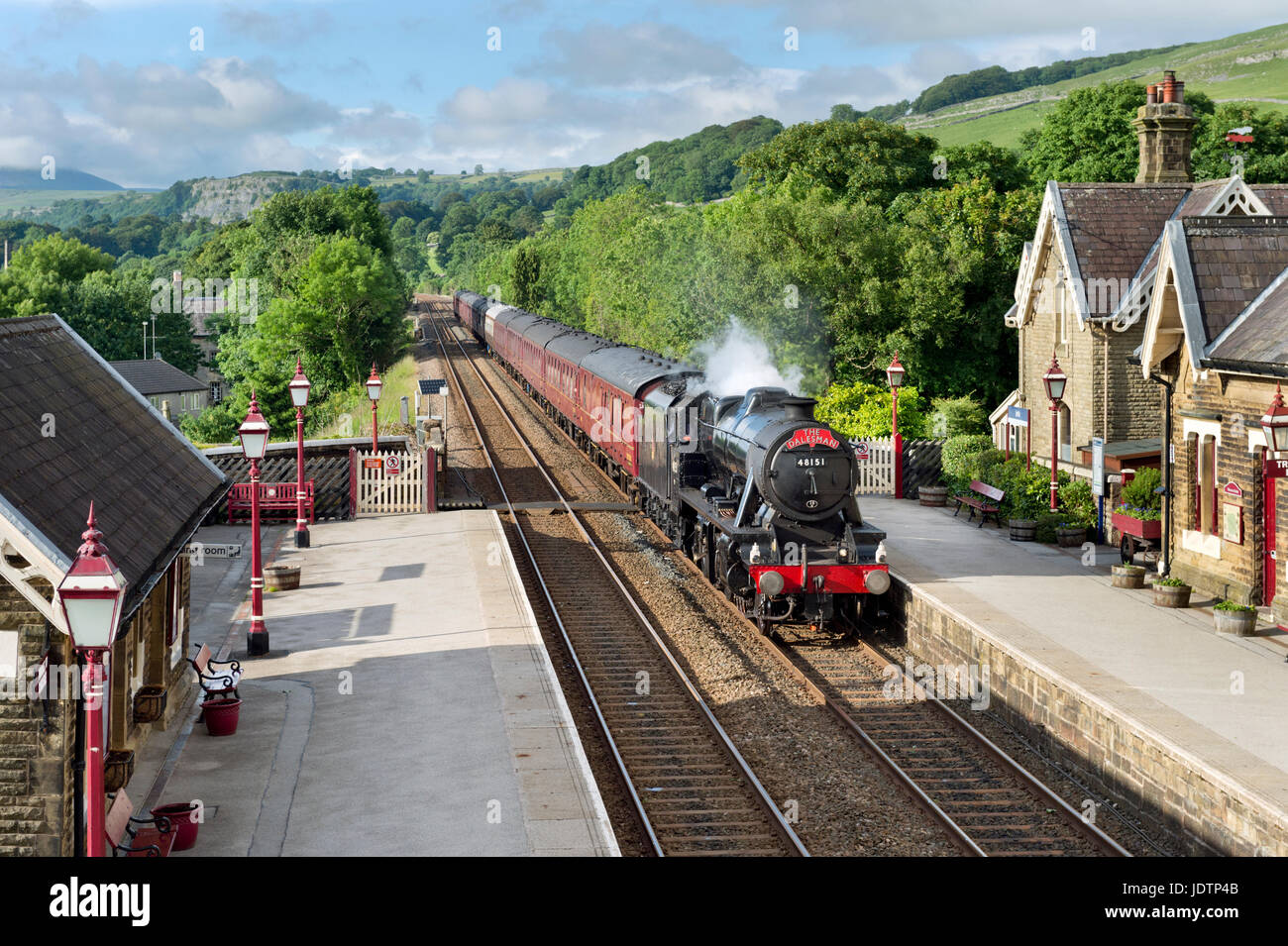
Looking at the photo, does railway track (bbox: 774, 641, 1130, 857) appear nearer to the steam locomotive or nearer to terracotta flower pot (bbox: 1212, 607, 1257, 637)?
the steam locomotive

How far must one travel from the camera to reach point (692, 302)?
1645 inches

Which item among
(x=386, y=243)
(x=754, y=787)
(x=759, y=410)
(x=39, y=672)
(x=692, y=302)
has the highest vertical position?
(x=386, y=243)

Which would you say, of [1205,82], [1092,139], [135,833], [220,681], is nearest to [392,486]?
[220,681]

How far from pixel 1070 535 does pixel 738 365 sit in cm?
817

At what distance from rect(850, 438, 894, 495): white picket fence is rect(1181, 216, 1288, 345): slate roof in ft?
40.9

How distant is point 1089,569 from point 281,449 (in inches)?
722

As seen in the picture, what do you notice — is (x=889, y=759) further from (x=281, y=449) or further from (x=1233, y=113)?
(x=1233, y=113)

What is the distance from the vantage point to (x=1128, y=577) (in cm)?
2088

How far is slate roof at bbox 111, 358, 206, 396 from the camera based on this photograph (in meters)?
68.4

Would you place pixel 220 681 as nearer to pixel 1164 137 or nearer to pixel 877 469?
pixel 877 469

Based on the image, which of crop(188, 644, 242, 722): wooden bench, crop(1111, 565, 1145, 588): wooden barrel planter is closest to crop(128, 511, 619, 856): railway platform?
crop(188, 644, 242, 722): wooden bench

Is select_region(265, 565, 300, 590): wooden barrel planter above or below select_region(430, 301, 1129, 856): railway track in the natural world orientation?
above

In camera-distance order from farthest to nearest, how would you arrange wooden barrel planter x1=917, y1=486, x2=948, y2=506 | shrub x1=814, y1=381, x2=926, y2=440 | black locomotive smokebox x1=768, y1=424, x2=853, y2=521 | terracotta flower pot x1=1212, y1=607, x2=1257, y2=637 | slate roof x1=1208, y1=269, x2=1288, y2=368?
shrub x1=814, y1=381, x2=926, y2=440
wooden barrel planter x1=917, y1=486, x2=948, y2=506
black locomotive smokebox x1=768, y1=424, x2=853, y2=521
slate roof x1=1208, y1=269, x2=1288, y2=368
terracotta flower pot x1=1212, y1=607, x2=1257, y2=637
